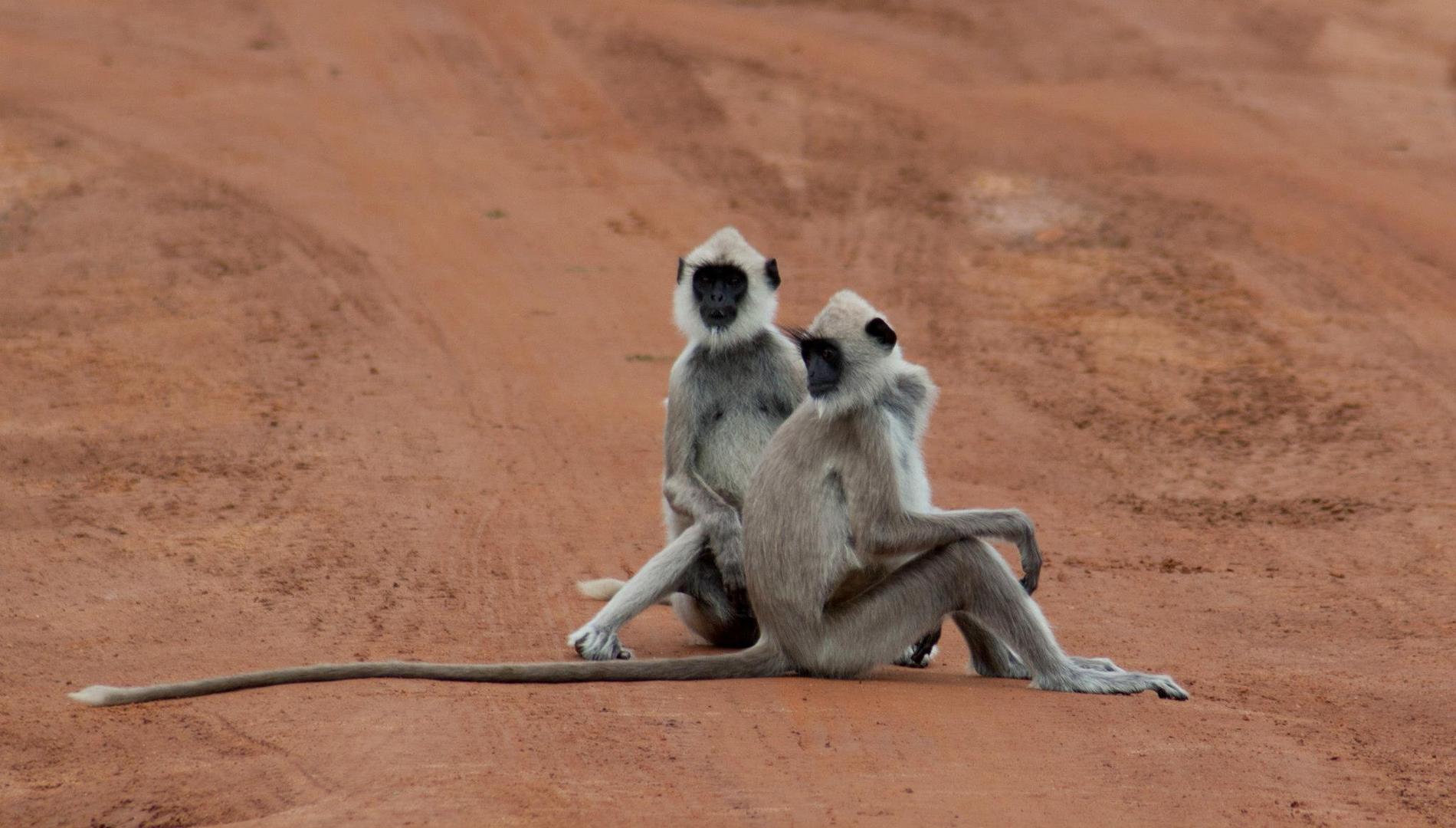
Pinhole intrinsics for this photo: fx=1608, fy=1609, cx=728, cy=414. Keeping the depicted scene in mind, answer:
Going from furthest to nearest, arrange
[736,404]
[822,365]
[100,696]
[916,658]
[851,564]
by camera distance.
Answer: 1. [736,404]
2. [916,658]
3. [851,564]
4. [822,365]
5. [100,696]

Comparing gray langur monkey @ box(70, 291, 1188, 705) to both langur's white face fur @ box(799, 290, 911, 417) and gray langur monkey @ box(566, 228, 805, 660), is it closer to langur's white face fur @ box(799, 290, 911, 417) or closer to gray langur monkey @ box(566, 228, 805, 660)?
langur's white face fur @ box(799, 290, 911, 417)

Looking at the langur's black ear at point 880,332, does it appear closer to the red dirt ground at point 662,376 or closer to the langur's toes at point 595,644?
the red dirt ground at point 662,376

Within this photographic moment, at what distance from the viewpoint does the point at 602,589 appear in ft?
28.0

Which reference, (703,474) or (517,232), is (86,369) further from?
(703,474)

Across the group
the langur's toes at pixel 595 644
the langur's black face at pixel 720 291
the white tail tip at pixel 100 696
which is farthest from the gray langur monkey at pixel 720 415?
the white tail tip at pixel 100 696

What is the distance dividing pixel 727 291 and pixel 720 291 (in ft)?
0.11

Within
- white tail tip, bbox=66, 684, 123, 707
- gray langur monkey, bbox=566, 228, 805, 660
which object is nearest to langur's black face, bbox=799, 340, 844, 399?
gray langur monkey, bbox=566, 228, 805, 660

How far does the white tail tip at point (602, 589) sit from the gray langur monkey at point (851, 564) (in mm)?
1575

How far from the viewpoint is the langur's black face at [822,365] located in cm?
680

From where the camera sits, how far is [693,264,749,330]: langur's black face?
805 cm

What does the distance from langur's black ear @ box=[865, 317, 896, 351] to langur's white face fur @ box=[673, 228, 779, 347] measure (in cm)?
127

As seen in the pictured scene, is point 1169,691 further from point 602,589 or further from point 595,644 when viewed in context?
point 602,589

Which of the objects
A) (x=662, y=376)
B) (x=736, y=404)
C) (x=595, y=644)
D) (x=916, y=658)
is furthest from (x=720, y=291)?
(x=662, y=376)

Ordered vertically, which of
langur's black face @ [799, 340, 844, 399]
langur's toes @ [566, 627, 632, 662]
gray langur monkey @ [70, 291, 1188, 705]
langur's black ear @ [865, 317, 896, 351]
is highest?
langur's black ear @ [865, 317, 896, 351]
